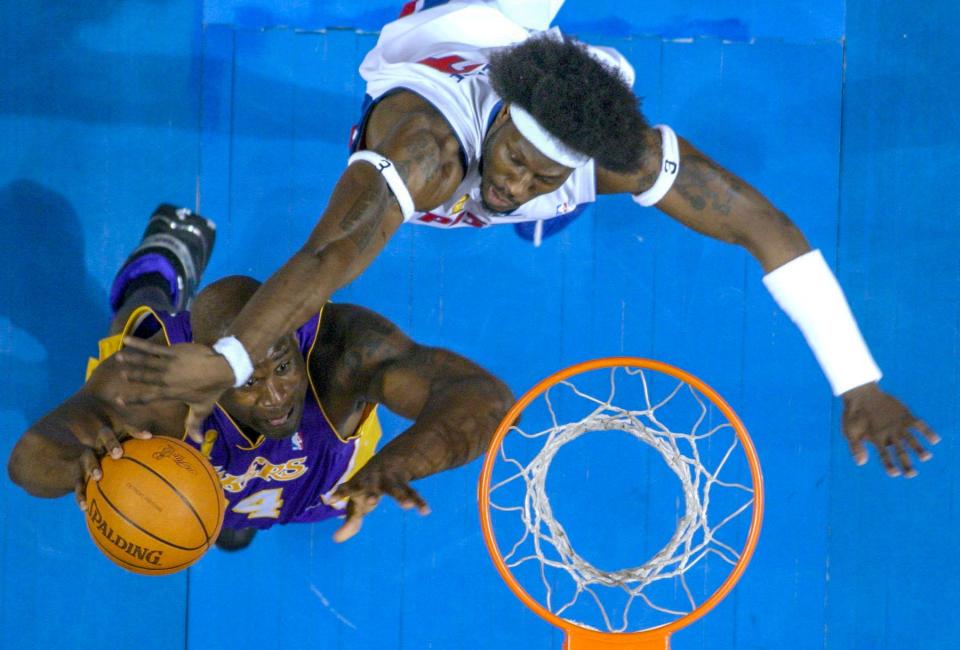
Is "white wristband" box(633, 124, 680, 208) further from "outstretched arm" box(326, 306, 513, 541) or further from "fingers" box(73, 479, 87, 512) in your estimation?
"fingers" box(73, 479, 87, 512)

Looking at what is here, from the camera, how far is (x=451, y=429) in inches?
97.0

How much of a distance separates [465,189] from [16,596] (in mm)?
2257

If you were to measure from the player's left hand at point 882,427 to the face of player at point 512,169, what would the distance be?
947 mm

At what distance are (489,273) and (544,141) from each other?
4.54 ft

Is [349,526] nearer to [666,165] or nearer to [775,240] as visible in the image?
[666,165]

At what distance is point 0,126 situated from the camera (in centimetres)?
370

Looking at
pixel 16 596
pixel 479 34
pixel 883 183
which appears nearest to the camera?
pixel 479 34

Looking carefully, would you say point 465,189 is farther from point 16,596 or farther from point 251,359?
point 16,596

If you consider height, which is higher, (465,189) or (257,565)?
(465,189)

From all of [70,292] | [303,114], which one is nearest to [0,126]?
[70,292]

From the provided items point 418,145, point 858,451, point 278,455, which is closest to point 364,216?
point 418,145

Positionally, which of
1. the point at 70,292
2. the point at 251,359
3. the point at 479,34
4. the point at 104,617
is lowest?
the point at 104,617

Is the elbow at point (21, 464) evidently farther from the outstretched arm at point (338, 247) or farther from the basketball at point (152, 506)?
the outstretched arm at point (338, 247)

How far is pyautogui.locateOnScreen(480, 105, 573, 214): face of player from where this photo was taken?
2432mm
